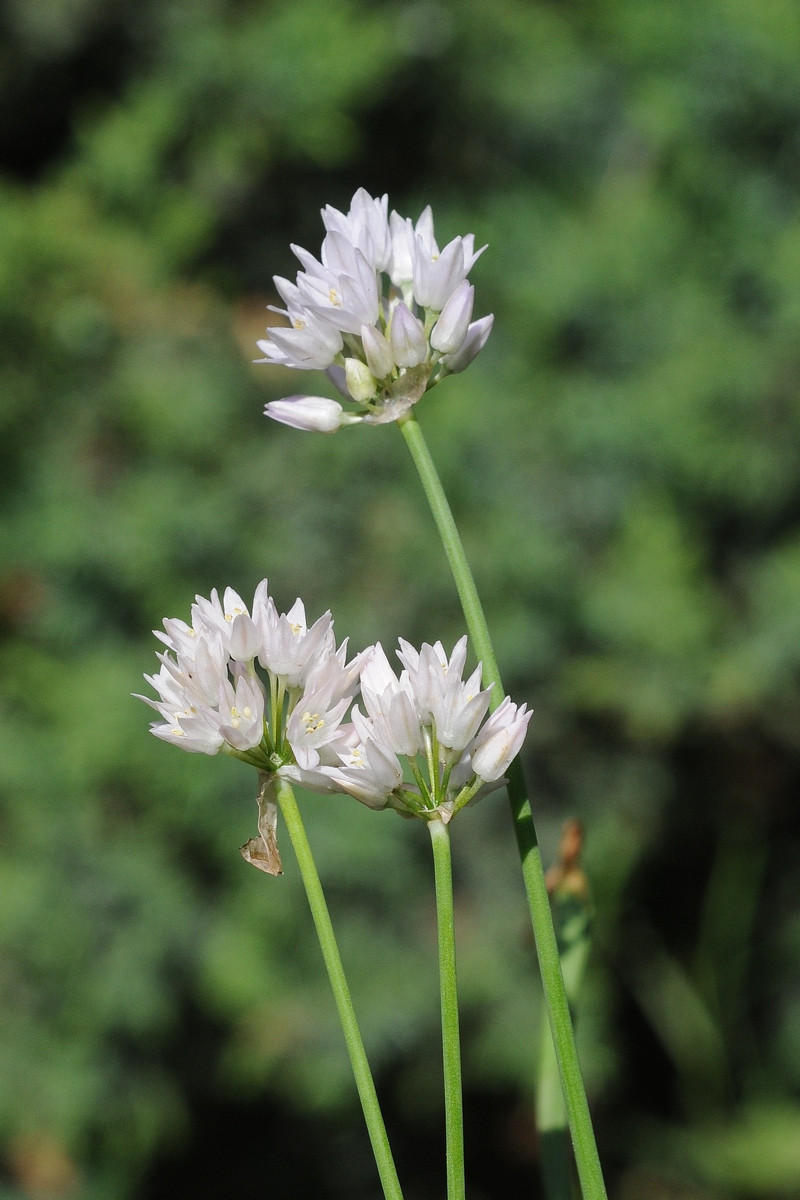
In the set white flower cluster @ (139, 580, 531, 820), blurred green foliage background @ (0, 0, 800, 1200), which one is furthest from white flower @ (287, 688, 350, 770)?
blurred green foliage background @ (0, 0, 800, 1200)

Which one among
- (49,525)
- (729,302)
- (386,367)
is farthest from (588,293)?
(386,367)

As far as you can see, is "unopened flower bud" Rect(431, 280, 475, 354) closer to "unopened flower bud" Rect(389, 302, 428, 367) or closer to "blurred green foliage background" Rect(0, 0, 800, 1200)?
"unopened flower bud" Rect(389, 302, 428, 367)

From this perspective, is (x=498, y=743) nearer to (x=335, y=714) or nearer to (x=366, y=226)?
(x=335, y=714)

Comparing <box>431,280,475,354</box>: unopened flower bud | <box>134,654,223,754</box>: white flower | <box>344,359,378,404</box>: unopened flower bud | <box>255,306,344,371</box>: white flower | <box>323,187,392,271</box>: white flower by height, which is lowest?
<box>134,654,223,754</box>: white flower

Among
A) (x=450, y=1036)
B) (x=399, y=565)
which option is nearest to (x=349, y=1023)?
(x=450, y=1036)

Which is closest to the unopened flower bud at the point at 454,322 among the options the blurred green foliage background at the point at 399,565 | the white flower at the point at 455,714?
the white flower at the point at 455,714
